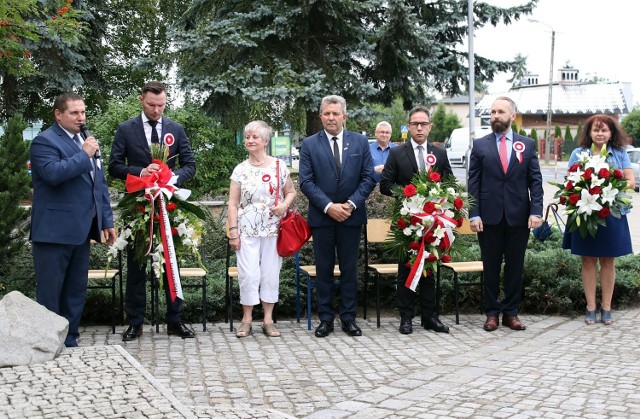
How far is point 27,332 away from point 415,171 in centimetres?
374

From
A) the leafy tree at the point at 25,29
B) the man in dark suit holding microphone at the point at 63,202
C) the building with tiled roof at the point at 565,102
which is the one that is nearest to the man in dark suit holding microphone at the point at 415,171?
the man in dark suit holding microphone at the point at 63,202

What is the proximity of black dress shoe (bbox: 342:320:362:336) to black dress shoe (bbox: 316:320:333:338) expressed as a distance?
13 cm

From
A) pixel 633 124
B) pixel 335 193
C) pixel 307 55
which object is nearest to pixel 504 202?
pixel 335 193

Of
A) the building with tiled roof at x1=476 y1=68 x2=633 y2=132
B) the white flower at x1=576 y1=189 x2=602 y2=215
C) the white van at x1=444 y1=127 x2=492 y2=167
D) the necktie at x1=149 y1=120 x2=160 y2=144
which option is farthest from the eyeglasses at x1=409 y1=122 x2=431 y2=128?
A: the building with tiled roof at x1=476 y1=68 x2=633 y2=132

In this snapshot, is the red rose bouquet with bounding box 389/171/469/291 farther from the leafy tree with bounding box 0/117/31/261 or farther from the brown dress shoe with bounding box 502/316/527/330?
the leafy tree with bounding box 0/117/31/261

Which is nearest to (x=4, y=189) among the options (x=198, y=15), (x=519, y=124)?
(x=198, y=15)

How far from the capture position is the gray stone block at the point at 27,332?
622 centimetres

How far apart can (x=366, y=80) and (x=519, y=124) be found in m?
69.1

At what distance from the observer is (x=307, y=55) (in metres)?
18.5

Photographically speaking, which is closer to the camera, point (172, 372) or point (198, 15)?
point (172, 372)

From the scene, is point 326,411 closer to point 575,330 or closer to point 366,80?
point 575,330

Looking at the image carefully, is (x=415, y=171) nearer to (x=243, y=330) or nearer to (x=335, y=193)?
(x=335, y=193)

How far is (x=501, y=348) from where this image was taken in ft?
24.8

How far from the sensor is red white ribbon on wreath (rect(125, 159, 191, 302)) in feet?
24.8
